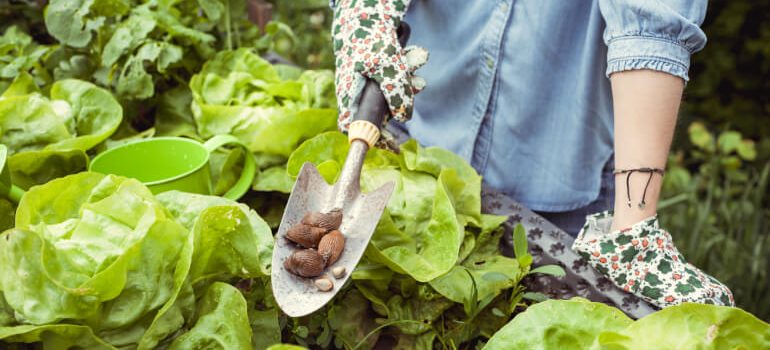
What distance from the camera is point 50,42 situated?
1.71 metres

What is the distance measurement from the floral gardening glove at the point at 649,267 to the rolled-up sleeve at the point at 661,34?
0.71 feet

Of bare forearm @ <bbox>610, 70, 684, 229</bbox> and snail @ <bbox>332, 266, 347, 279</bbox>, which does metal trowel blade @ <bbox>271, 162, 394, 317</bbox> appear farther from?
bare forearm @ <bbox>610, 70, 684, 229</bbox>

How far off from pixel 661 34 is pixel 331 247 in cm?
53

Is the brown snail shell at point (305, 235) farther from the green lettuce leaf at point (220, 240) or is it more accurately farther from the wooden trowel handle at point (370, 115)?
the wooden trowel handle at point (370, 115)

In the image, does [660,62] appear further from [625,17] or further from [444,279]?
[444,279]

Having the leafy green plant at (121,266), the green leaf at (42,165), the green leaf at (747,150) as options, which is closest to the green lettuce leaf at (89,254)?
the leafy green plant at (121,266)

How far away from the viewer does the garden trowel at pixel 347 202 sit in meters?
0.81

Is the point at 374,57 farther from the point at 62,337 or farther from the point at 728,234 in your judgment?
the point at 728,234

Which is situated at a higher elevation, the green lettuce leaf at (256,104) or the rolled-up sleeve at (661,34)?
the rolled-up sleeve at (661,34)

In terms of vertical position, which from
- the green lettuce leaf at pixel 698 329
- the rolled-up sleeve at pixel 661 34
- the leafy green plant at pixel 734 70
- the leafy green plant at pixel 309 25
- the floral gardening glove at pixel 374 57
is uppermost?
the rolled-up sleeve at pixel 661 34

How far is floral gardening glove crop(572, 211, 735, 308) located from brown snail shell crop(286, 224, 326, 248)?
15.5 inches

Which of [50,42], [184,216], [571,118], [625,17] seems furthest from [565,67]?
[50,42]

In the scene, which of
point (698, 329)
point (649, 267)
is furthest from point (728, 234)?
point (698, 329)

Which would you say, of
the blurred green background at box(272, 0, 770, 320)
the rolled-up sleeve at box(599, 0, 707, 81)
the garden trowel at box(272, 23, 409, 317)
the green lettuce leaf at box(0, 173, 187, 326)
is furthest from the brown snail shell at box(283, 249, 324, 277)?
the blurred green background at box(272, 0, 770, 320)
